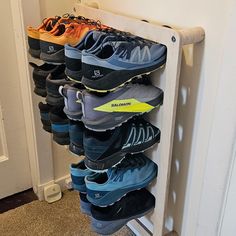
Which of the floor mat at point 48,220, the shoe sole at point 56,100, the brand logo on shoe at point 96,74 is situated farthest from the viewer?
the floor mat at point 48,220

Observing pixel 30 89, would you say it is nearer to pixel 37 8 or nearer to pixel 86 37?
pixel 37 8

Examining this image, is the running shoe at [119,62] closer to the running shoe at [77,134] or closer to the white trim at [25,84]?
the running shoe at [77,134]

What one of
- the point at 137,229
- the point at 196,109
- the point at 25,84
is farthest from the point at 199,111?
the point at 25,84

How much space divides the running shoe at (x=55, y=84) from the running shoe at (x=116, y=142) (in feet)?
0.50

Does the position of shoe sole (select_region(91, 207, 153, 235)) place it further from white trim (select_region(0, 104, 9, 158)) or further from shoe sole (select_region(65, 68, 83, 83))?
white trim (select_region(0, 104, 9, 158))

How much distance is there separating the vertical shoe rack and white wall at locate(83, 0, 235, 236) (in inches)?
2.1

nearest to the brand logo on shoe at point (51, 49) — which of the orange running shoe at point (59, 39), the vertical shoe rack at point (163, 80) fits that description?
the orange running shoe at point (59, 39)

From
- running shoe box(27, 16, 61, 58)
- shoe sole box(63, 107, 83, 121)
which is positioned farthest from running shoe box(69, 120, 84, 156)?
running shoe box(27, 16, 61, 58)

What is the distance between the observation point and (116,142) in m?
0.94

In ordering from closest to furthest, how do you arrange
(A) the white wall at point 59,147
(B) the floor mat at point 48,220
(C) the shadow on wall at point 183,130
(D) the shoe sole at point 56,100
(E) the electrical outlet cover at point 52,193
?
(C) the shadow on wall at point 183,130 → (D) the shoe sole at point 56,100 → (A) the white wall at point 59,147 → (B) the floor mat at point 48,220 → (E) the electrical outlet cover at point 52,193

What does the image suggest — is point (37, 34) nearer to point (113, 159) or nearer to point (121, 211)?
point (113, 159)

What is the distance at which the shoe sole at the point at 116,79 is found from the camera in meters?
0.83

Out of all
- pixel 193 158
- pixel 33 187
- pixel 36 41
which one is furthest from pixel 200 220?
pixel 33 187

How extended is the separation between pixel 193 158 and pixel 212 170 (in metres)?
0.10
